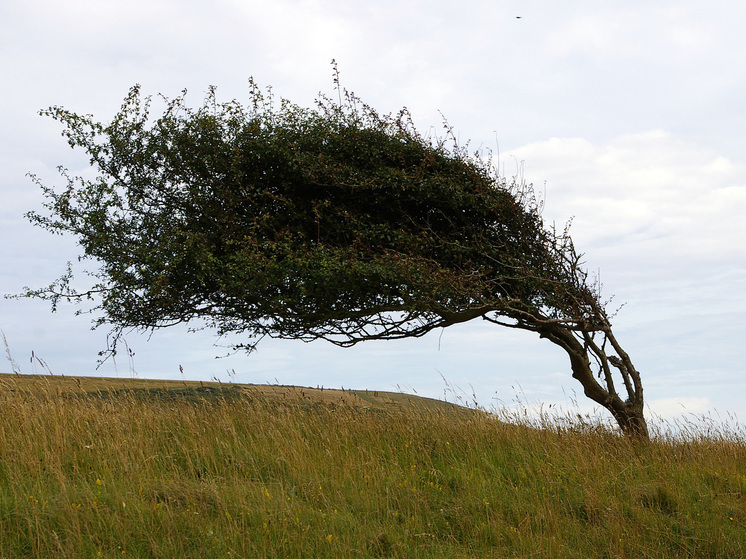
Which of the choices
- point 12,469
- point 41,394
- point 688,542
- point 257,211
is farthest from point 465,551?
point 41,394

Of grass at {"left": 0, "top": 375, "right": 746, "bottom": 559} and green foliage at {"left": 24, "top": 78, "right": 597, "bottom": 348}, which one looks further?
green foliage at {"left": 24, "top": 78, "right": 597, "bottom": 348}

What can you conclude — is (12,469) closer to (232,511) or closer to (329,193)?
(232,511)

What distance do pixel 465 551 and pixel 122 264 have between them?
24.1 ft

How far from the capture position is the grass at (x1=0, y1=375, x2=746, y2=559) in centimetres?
618

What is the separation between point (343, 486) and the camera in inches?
291

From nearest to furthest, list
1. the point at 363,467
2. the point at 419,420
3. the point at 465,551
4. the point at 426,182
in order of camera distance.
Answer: the point at 465,551 < the point at 363,467 < the point at 419,420 < the point at 426,182

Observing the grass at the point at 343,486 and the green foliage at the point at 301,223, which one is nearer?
the grass at the point at 343,486

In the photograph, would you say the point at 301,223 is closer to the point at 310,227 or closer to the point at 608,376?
the point at 310,227

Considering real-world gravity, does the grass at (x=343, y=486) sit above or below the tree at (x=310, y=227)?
below

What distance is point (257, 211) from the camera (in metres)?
11.1

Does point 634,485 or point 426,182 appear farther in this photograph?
point 426,182

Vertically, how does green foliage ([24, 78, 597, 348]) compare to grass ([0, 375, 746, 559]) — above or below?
above

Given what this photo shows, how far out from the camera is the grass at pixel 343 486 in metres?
6.18

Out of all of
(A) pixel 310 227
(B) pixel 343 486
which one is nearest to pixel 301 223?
(A) pixel 310 227
